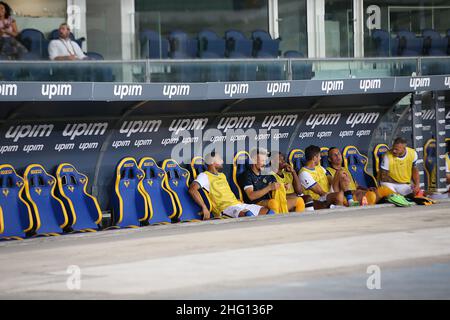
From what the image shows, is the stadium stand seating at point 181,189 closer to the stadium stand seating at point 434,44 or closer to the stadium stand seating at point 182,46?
the stadium stand seating at point 182,46

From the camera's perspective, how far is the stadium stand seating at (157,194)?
14.4 m

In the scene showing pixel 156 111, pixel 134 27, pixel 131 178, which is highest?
pixel 134 27

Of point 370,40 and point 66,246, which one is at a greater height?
point 370,40

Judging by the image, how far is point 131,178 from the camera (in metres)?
14.4

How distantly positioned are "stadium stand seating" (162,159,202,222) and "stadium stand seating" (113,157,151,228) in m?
0.48

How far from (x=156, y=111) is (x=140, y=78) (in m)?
1.00

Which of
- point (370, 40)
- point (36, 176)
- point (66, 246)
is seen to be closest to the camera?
point (66, 246)

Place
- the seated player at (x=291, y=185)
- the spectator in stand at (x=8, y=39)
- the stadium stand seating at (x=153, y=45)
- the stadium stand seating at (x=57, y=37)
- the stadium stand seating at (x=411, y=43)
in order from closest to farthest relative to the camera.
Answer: the spectator in stand at (x=8, y=39), the stadium stand seating at (x=57, y=37), the stadium stand seating at (x=153, y=45), the seated player at (x=291, y=185), the stadium stand seating at (x=411, y=43)

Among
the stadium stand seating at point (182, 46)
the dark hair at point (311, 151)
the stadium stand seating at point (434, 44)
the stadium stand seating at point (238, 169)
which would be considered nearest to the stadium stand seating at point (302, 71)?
the dark hair at point (311, 151)

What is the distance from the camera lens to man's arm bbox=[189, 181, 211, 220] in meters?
14.4

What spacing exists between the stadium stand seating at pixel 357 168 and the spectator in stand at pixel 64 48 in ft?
18.0
